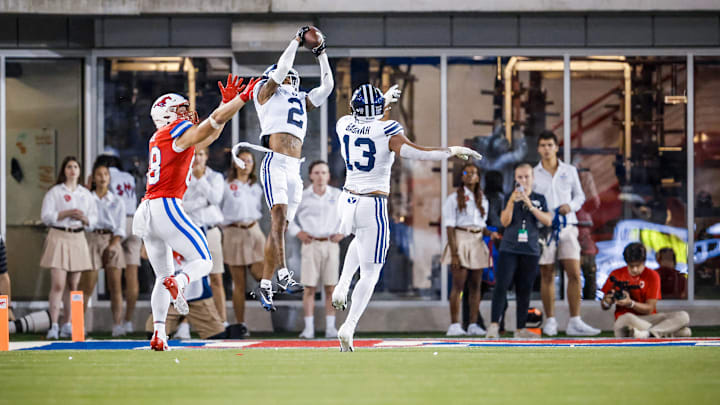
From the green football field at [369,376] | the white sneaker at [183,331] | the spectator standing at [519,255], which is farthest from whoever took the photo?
the white sneaker at [183,331]

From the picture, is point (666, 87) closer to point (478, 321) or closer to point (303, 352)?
point (478, 321)

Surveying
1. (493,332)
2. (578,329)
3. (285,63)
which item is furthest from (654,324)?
(285,63)

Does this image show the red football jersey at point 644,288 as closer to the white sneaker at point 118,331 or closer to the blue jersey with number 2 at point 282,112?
the blue jersey with number 2 at point 282,112

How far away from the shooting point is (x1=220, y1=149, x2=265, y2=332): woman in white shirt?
47.2 ft

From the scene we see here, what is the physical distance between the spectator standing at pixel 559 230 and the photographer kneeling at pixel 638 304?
37.9 inches

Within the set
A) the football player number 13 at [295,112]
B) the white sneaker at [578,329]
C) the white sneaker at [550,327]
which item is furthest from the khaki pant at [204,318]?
Result: the white sneaker at [578,329]

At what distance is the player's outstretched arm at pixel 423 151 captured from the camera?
30.7ft

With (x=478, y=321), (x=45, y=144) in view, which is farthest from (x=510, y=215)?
(x=45, y=144)

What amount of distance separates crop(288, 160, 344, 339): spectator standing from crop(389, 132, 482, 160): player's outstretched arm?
4664 mm

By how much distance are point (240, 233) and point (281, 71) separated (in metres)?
4.88

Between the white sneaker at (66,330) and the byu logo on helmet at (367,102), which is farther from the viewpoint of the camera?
the white sneaker at (66,330)

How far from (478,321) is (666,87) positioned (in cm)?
445

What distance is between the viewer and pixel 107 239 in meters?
14.7

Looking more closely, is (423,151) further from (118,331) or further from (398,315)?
(118,331)
